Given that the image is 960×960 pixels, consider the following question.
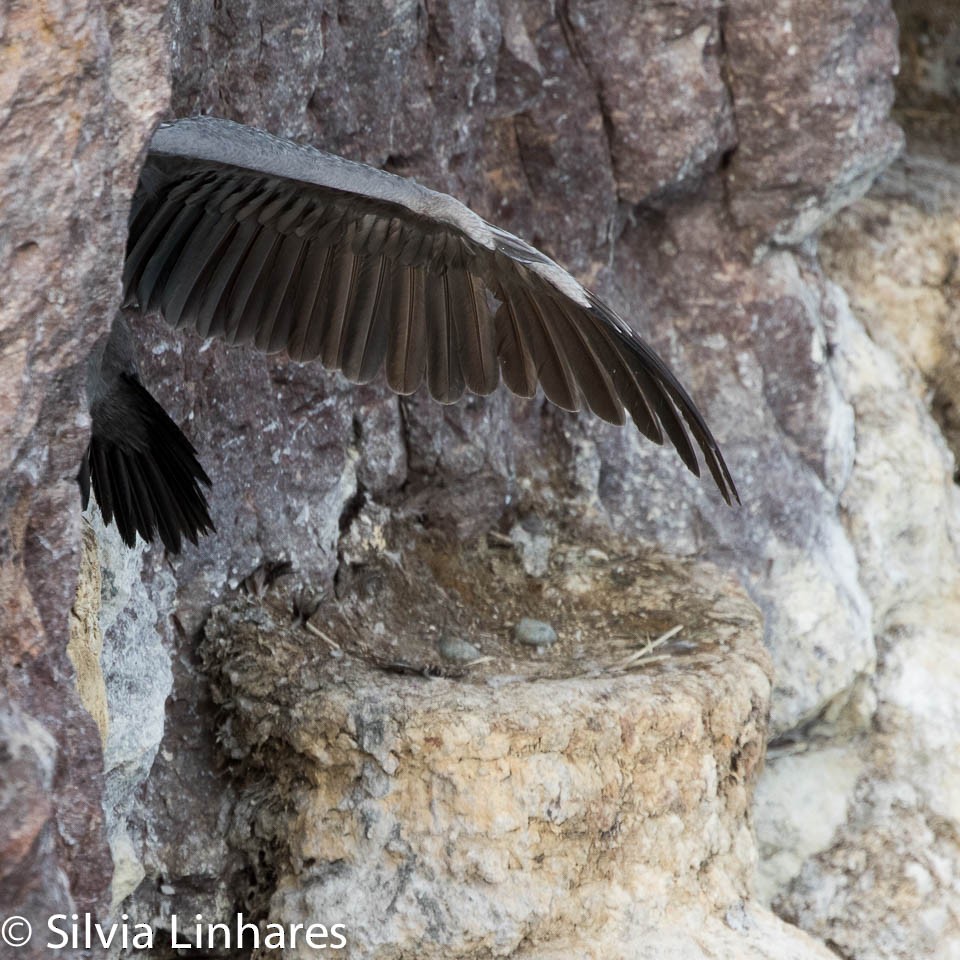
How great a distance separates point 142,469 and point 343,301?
494 mm

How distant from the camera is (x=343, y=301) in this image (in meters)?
2.65

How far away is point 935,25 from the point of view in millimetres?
4820

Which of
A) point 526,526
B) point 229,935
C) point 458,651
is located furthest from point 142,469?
point 526,526

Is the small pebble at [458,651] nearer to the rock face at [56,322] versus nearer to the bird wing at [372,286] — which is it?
the bird wing at [372,286]

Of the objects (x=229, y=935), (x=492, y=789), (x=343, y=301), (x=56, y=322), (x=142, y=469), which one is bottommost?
(x=229, y=935)

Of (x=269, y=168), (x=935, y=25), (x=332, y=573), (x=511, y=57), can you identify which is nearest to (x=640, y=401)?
(x=269, y=168)

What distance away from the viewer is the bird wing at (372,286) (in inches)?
97.0

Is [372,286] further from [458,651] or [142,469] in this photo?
[458,651]

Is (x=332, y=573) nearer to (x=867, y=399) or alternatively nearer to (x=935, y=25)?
(x=867, y=399)

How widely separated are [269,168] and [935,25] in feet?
10.7

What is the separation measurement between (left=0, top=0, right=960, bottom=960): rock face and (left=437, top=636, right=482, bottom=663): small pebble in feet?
0.15

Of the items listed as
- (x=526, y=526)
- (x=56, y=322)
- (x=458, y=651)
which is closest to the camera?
(x=56, y=322)

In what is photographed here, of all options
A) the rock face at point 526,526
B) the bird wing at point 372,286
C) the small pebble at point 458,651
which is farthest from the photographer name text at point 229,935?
the bird wing at point 372,286

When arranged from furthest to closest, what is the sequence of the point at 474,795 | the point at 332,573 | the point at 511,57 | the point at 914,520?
the point at 914,520 → the point at 511,57 → the point at 332,573 → the point at 474,795
